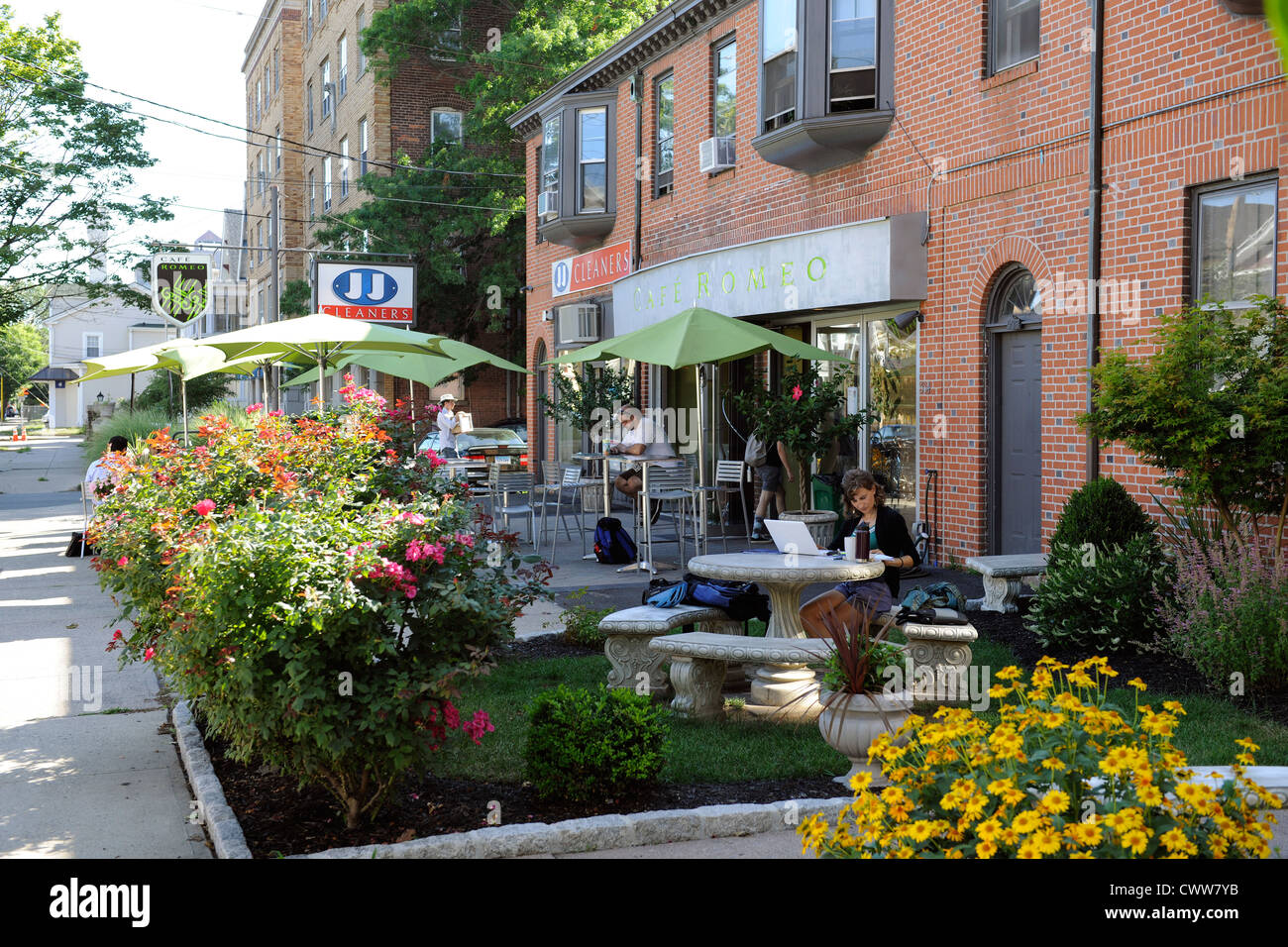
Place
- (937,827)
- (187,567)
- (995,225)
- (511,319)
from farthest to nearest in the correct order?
1. (511,319)
2. (995,225)
3. (187,567)
4. (937,827)

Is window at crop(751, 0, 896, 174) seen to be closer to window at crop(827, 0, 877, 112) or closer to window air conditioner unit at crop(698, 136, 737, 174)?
window at crop(827, 0, 877, 112)

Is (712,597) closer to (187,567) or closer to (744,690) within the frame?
(744,690)

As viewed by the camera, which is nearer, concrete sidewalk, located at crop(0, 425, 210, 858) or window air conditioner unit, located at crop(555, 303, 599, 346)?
concrete sidewalk, located at crop(0, 425, 210, 858)

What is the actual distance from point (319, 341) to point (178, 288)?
8.86 metres

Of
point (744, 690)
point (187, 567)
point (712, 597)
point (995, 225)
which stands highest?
point (995, 225)

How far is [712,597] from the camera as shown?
8.35m

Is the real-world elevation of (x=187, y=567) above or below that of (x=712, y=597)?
above

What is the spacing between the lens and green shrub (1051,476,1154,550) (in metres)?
9.27

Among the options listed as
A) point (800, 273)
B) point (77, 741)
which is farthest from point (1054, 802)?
point (800, 273)

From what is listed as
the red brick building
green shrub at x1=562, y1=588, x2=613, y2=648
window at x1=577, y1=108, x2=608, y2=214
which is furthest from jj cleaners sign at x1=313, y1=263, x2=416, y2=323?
green shrub at x1=562, y1=588, x2=613, y2=648

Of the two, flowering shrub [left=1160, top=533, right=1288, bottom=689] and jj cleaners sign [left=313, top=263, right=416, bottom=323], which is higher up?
jj cleaners sign [left=313, top=263, right=416, bottom=323]

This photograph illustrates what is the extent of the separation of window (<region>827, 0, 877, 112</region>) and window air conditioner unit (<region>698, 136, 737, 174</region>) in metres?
3.23
